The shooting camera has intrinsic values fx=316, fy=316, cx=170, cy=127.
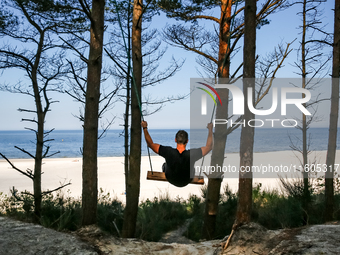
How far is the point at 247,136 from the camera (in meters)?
4.27

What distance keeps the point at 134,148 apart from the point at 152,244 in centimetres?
172

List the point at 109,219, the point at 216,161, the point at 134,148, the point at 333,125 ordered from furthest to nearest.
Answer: the point at 109,219
the point at 333,125
the point at 216,161
the point at 134,148

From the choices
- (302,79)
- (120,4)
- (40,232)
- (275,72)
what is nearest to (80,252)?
(40,232)

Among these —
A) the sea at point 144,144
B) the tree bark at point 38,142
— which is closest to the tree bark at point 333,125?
the tree bark at point 38,142

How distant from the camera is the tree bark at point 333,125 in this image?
6465 millimetres

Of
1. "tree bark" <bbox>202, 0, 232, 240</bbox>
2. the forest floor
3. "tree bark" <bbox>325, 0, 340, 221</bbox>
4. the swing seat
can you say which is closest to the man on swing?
the swing seat

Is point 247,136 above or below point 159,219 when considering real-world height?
above

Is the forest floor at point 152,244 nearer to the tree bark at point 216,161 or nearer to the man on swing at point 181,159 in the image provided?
the man on swing at point 181,159

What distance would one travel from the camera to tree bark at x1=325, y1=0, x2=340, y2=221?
646 cm

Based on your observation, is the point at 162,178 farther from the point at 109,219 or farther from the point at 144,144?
the point at 144,144

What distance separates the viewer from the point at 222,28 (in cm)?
627

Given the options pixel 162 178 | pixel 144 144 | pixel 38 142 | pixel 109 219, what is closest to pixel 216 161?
pixel 162 178

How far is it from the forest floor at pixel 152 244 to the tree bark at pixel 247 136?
8.7 inches

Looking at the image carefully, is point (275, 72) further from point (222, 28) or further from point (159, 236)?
point (159, 236)
